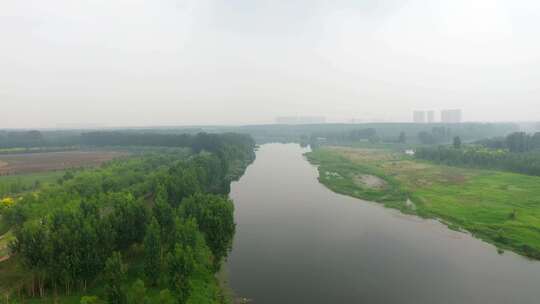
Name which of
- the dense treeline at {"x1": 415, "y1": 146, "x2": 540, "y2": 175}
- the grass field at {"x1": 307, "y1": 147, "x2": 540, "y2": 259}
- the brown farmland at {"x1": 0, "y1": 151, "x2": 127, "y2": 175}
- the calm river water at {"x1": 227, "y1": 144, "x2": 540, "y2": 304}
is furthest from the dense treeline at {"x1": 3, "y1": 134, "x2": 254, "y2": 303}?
the dense treeline at {"x1": 415, "y1": 146, "x2": 540, "y2": 175}

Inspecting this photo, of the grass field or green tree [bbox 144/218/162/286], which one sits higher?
green tree [bbox 144/218/162/286]

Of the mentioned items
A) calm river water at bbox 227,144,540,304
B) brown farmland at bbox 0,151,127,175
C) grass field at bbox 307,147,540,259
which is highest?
brown farmland at bbox 0,151,127,175

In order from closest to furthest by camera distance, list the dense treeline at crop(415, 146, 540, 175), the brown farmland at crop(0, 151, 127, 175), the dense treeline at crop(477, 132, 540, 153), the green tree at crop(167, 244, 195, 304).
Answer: the green tree at crop(167, 244, 195, 304) < the dense treeline at crop(415, 146, 540, 175) < the brown farmland at crop(0, 151, 127, 175) < the dense treeline at crop(477, 132, 540, 153)

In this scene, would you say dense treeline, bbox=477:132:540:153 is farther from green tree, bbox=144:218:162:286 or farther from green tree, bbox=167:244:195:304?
green tree, bbox=144:218:162:286

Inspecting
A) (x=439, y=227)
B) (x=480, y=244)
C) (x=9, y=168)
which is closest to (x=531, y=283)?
(x=480, y=244)

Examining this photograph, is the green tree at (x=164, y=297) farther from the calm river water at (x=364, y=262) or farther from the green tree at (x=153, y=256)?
the calm river water at (x=364, y=262)
